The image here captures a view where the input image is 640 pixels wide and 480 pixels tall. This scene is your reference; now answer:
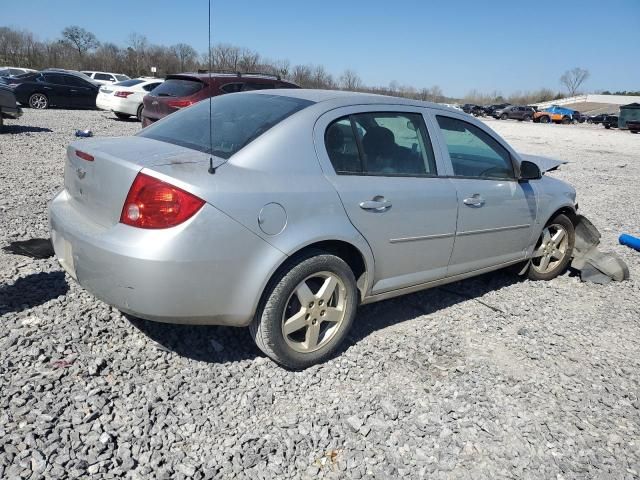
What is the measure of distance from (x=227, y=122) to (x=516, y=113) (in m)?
55.4

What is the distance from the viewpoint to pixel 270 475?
2.30 metres

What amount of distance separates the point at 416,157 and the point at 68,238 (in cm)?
228

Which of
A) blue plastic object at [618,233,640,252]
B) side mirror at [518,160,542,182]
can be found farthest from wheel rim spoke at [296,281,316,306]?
blue plastic object at [618,233,640,252]

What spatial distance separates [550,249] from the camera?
4957 mm

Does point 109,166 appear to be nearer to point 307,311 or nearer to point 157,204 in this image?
point 157,204

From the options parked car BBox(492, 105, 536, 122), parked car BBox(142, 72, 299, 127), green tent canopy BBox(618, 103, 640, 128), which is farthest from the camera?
parked car BBox(492, 105, 536, 122)

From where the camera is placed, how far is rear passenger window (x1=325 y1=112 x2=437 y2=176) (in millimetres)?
3152

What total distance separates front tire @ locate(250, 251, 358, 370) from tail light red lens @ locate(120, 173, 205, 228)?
642 millimetres

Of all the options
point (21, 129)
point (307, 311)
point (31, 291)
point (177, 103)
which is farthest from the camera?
point (21, 129)

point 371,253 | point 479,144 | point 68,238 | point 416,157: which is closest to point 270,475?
point 371,253

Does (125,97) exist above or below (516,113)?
above

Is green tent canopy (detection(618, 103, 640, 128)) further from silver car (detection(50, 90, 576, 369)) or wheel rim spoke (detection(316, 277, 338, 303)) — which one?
wheel rim spoke (detection(316, 277, 338, 303))

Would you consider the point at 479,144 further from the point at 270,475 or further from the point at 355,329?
the point at 270,475

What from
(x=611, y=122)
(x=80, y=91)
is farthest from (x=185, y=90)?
(x=611, y=122)
